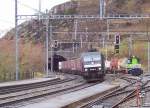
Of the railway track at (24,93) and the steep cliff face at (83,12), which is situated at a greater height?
the steep cliff face at (83,12)

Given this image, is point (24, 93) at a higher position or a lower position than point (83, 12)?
lower

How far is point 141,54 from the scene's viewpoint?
363 feet

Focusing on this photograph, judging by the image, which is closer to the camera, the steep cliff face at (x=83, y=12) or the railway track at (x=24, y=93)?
the railway track at (x=24, y=93)

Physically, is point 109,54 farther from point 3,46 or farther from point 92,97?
point 92,97

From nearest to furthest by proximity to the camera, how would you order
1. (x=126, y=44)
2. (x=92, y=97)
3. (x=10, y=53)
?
(x=92, y=97) < (x=10, y=53) < (x=126, y=44)

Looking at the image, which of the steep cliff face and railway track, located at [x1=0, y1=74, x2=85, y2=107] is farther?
the steep cliff face

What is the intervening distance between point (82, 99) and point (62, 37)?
80807mm

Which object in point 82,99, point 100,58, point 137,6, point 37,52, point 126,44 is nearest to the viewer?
point 82,99

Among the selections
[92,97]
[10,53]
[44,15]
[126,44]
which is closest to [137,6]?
[126,44]

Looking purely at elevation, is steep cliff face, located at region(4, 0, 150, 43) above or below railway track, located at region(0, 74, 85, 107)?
above

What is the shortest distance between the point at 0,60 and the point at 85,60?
30305 mm

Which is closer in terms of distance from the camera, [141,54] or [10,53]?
[10,53]

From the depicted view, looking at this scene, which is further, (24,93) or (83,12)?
(83,12)

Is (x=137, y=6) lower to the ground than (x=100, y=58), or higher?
higher
